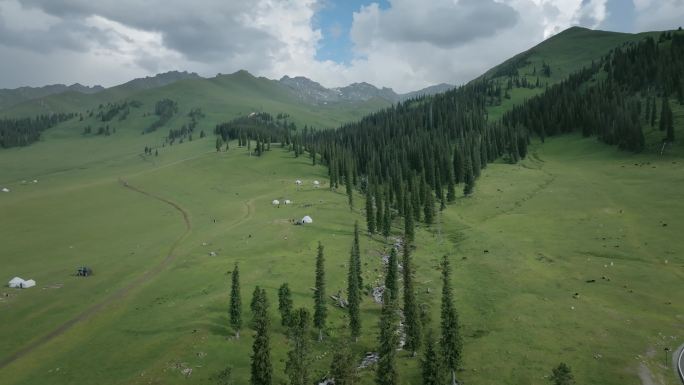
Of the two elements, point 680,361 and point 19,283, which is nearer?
point 680,361

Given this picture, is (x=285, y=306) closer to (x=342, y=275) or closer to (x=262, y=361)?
(x=262, y=361)

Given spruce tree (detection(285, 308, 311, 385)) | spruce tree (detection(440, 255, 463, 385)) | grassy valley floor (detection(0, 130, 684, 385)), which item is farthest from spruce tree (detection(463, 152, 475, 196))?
spruce tree (detection(285, 308, 311, 385))

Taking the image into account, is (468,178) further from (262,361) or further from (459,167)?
(262,361)

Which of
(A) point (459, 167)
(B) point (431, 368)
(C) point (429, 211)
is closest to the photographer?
(B) point (431, 368)

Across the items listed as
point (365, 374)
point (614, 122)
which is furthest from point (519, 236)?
point (614, 122)

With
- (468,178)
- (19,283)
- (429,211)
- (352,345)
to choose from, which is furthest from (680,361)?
(468,178)

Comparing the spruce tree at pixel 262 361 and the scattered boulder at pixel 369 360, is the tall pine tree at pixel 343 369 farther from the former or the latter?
the scattered boulder at pixel 369 360

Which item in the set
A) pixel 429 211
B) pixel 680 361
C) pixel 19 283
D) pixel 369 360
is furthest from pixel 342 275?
pixel 19 283

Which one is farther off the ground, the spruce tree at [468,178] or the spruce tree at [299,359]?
the spruce tree at [468,178]

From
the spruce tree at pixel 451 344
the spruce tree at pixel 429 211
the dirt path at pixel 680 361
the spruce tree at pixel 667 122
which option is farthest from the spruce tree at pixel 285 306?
the spruce tree at pixel 667 122

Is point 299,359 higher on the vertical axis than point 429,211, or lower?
lower

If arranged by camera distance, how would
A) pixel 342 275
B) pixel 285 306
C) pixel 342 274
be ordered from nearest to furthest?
pixel 285 306 → pixel 342 275 → pixel 342 274

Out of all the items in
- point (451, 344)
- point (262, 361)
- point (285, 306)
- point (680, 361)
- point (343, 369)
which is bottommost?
point (285, 306)
